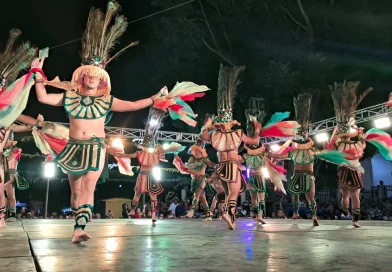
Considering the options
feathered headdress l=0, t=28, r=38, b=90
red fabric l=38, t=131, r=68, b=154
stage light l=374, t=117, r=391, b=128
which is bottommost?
red fabric l=38, t=131, r=68, b=154

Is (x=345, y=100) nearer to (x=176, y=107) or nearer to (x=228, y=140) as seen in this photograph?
(x=228, y=140)

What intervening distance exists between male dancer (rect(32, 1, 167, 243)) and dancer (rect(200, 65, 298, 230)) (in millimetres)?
1604

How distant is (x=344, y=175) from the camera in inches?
244

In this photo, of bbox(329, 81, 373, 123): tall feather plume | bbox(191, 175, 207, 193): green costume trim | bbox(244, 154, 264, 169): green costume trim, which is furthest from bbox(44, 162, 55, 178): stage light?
bbox(329, 81, 373, 123): tall feather plume

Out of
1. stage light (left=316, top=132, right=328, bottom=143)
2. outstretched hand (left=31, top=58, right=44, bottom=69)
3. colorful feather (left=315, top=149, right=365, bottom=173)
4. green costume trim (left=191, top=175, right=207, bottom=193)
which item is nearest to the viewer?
outstretched hand (left=31, top=58, right=44, bottom=69)

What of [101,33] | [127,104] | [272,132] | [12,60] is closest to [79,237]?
[127,104]

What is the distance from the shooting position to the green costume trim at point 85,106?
3.55 meters

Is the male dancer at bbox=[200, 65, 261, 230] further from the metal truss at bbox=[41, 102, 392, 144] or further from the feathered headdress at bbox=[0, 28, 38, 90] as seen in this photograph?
the metal truss at bbox=[41, 102, 392, 144]

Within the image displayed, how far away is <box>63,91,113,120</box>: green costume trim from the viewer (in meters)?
3.55

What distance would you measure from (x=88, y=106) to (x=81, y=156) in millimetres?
523

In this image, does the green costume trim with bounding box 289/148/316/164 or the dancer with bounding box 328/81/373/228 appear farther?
the green costume trim with bounding box 289/148/316/164

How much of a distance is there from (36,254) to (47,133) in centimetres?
247

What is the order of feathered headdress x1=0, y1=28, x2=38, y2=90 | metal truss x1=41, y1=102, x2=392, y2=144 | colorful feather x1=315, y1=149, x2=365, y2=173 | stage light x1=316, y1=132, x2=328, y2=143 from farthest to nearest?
stage light x1=316, y1=132, x2=328, y2=143, metal truss x1=41, y1=102, x2=392, y2=144, colorful feather x1=315, y1=149, x2=365, y2=173, feathered headdress x1=0, y1=28, x2=38, y2=90

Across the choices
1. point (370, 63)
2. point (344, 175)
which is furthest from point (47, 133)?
point (370, 63)
